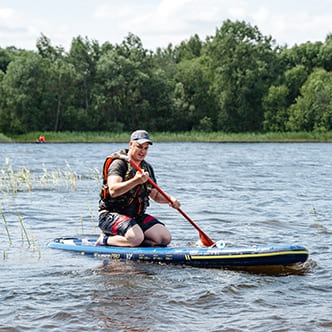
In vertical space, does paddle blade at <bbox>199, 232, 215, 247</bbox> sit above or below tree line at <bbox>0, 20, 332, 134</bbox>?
below

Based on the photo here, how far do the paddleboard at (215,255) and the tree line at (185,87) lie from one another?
2132 inches

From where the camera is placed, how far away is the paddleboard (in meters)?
6.86

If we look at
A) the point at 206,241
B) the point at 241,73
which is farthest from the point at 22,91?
the point at 206,241

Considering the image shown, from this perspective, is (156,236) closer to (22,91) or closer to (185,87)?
(22,91)

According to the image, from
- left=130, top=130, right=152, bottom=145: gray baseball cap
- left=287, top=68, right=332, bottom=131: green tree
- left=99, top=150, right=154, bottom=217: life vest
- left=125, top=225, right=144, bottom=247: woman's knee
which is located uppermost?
left=287, top=68, right=332, bottom=131: green tree

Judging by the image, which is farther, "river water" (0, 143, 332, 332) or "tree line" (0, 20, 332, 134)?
"tree line" (0, 20, 332, 134)

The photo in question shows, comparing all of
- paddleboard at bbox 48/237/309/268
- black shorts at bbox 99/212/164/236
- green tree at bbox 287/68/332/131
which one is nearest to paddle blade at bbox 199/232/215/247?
paddleboard at bbox 48/237/309/268

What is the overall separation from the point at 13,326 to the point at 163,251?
7.78 feet

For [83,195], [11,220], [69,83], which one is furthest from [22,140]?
[11,220]

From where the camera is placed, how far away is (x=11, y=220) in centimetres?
1070

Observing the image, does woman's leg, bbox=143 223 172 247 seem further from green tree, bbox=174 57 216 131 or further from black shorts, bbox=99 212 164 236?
green tree, bbox=174 57 216 131

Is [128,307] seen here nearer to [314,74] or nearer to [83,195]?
[83,195]

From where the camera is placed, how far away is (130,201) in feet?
24.4

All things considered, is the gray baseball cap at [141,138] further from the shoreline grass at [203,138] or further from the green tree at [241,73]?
the green tree at [241,73]
